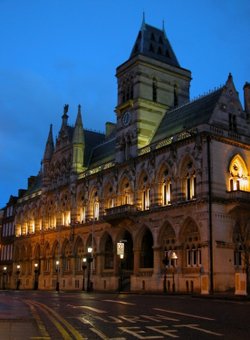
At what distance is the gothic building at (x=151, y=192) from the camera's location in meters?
45.3

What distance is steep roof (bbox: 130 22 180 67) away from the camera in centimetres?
→ 6284

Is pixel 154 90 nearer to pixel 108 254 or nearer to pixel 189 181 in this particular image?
pixel 189 181

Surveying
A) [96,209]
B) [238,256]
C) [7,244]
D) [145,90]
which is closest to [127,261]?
[96,209]

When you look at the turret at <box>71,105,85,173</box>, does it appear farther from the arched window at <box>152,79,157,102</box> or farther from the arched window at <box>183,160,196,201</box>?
the arched window at <box>183,160,196,201</box>

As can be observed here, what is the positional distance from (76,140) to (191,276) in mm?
32786

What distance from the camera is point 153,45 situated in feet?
210

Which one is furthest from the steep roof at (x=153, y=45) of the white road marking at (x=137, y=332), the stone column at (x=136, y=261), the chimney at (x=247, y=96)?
the white road marking at (x=137, y=332)

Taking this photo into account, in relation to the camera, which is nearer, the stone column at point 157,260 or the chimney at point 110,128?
the stone column at point 157,260

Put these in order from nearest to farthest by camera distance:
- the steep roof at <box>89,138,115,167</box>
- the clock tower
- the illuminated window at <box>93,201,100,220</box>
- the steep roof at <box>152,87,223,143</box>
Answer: the steep roof at <box>152,87,223,143</box>, the clock tower, the illuminated window at <box>93,201,100,220</box>, the steep roof at <box>89,138,115,167</box>

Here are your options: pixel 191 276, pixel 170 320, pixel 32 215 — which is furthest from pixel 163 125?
pixel 170 320

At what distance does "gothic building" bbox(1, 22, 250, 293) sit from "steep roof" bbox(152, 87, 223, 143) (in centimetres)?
16

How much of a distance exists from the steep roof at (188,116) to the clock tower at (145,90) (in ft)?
5.20

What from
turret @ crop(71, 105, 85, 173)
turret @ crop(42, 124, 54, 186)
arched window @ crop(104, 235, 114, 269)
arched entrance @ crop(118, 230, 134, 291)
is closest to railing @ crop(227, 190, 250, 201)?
arched entrance @ crop(118, 230, 134, 291)

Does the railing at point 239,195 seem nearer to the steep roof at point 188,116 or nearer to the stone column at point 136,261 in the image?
the steep roof at point 188,116
